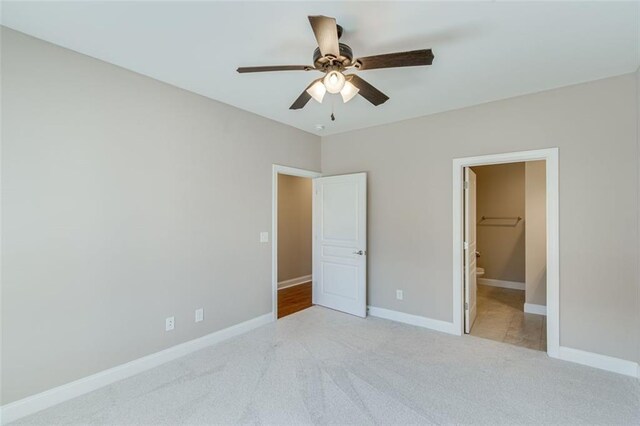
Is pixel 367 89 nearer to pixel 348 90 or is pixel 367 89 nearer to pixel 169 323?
pixel 348 90

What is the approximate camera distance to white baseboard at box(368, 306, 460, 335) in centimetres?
349

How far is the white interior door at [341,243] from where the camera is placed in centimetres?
403

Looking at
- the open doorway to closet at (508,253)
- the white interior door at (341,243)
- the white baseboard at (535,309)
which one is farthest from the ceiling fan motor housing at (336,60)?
the white baseboard at (535,309)

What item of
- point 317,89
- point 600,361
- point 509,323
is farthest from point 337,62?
point 509,323

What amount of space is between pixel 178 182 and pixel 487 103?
3387 mm

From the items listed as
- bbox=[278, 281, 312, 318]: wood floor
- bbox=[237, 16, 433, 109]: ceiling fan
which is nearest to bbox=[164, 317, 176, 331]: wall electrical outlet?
bbox=[278, 281, 312, 318]: wood floor

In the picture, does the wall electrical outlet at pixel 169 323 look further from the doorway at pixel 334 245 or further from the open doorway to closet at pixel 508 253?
the open doorway to closet at pixel 508 253

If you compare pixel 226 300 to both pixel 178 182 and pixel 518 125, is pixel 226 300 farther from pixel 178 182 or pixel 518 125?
pixel 518 125

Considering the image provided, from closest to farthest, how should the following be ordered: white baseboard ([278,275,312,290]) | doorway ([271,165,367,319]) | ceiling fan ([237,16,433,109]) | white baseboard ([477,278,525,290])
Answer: ceiling fan ([237,16,433,109]) → doorway ([271,165,367,319]) → white baseboard ([477,278,525,290]) → white baseboard ([278,275,312,290])

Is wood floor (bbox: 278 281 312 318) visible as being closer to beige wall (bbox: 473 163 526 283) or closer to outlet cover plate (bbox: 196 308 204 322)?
outlet cover plate (bbox: 196 308 204 322)

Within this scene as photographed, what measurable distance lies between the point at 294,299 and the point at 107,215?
10.3ft

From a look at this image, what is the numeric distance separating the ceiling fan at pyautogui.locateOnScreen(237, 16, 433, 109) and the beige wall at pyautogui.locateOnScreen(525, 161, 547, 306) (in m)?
3.21

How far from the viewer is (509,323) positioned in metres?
→ 3.80

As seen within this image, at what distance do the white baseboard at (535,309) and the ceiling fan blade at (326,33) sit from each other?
4.43 m
